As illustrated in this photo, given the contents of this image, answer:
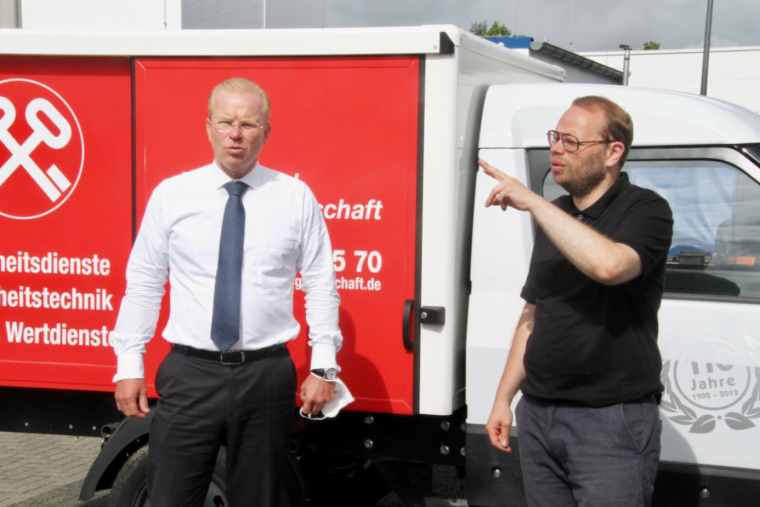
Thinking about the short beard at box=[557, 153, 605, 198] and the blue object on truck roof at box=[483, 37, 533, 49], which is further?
the blue object on truck roof at box=[483, 37, 533, 49]

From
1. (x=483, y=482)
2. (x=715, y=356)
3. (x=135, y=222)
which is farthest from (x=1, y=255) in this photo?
(x=715, y=356)

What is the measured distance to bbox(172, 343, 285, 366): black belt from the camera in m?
2.98

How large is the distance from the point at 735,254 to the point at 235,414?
2080mm

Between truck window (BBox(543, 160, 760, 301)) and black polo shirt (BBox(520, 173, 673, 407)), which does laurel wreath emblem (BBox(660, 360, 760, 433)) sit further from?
black polo shirt (BBox(520, 173, 673, 407))

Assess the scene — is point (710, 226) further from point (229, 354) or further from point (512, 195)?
point (229, 354)

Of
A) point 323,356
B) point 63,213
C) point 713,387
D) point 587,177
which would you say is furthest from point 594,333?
point 63,213

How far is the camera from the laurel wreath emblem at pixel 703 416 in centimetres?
339

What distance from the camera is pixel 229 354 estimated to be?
298cm

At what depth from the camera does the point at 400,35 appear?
11.6ft

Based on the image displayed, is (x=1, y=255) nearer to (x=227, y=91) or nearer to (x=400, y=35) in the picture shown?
(x=227, y=91)

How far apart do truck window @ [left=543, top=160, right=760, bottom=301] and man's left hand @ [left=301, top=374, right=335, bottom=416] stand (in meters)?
1.49

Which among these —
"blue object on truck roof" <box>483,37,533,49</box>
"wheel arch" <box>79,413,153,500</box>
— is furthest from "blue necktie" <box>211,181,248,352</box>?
"blue object on truck roof" <box>483,37,533,49</box>

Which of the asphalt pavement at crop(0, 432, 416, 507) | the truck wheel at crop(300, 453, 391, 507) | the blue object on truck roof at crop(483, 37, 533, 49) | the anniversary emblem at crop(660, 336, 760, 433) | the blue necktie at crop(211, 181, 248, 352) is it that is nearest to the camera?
the blue necktie at crop(211, 181, 248, 352)

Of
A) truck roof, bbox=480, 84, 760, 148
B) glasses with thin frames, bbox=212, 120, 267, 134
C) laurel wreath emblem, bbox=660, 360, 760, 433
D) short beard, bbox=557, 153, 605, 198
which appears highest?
truck roof, bbox=480, 84, 760, 148
